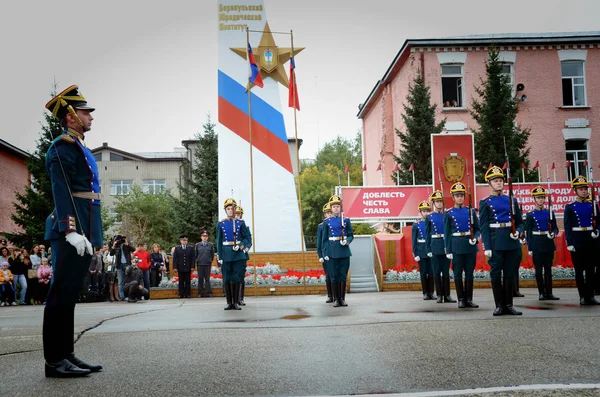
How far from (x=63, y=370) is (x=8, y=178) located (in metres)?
41.5

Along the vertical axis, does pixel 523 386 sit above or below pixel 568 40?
below

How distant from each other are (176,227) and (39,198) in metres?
10.2

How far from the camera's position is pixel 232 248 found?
1391cm

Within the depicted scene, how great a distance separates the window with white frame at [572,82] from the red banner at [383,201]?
1357 cm

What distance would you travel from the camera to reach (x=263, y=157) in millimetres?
25312

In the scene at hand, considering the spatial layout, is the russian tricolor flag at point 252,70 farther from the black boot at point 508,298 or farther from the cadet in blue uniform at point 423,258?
the black boot at point 508,298

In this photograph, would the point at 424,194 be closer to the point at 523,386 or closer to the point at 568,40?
the point at 568,40

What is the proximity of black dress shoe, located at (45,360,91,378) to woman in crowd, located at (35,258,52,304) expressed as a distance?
51.1 ft

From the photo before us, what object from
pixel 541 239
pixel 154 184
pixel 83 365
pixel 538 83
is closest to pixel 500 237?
pixel 541 239

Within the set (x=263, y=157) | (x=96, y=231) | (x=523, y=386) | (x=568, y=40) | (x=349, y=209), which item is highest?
(x=568, y=40)

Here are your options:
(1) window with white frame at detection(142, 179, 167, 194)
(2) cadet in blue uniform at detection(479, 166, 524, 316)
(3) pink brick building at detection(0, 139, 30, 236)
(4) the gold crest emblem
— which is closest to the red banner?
(4) the gold crest emblem

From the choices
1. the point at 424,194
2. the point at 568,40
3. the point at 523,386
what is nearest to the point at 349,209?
the point at 424,194

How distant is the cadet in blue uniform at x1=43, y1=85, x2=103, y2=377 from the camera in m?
5.62

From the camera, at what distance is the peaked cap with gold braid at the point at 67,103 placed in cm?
599
